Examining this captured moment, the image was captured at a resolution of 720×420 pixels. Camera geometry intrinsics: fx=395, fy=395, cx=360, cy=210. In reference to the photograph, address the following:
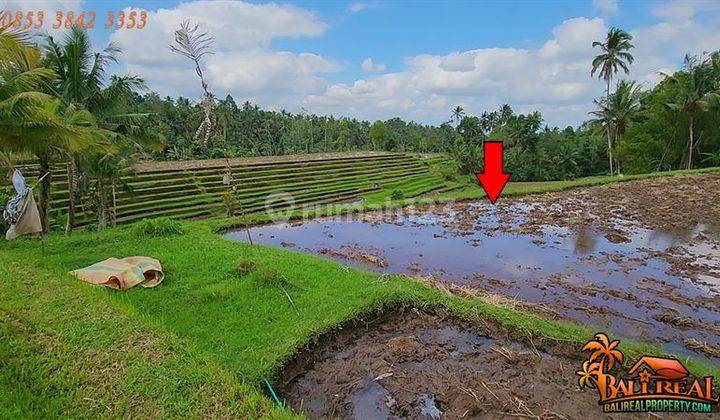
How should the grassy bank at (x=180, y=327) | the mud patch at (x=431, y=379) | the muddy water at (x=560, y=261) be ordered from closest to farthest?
1. the grassy bank at (x=180, y=327)
2. the mud patch at (x=431, y=379)
3. the muddy water at (x=560, y=261)

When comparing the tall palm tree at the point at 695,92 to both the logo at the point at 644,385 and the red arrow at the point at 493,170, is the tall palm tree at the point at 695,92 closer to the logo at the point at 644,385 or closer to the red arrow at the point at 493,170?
the red arrow at the point at 493,170

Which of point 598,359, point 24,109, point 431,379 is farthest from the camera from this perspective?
point 24,109

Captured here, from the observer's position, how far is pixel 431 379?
3.99m

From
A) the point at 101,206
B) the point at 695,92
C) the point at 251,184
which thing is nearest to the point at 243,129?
the point at 251,184

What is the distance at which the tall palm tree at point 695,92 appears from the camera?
20172 mm

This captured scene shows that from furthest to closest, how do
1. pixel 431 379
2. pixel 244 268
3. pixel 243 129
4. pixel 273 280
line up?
pixel 243 129 < pixel 244 268 < pixel 273 280 < pixel 431 379

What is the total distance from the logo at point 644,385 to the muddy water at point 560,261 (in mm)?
963

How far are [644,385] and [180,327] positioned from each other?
4926 millimetres

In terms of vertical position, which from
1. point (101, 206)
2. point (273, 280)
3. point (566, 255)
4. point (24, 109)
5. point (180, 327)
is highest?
point (24, 109)

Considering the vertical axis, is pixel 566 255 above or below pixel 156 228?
below

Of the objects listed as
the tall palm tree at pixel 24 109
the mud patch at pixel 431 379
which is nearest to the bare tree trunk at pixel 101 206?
the tall palm tree at pixel 24 109

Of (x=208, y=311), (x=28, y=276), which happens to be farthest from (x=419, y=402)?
(x=28, y=276)

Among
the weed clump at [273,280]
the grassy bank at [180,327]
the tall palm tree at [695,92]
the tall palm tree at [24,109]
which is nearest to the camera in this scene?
the grassy bank at [180,327]

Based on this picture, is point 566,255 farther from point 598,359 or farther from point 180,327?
point 180,327
